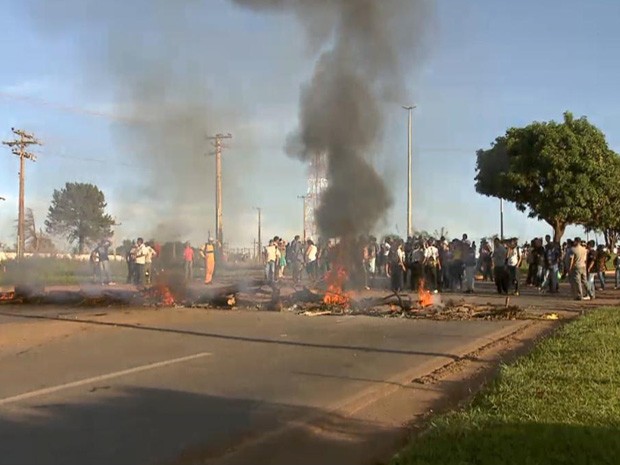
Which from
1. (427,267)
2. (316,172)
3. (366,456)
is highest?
(316,172)

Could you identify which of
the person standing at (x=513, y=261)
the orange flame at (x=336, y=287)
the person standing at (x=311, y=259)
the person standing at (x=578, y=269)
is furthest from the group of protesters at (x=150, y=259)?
the person standing at (x=578, y=269)

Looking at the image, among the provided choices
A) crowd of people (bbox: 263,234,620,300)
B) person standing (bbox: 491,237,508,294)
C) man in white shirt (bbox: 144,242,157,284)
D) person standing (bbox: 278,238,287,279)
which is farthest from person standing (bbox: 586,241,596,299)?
man in white shirt (bbox: 144,242,157,284)

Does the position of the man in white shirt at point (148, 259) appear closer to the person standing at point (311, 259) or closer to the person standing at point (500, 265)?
the person standing at point (311, 259)

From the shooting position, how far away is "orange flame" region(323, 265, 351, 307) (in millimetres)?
14624

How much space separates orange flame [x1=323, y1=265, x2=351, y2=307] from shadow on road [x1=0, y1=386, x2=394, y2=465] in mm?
8423

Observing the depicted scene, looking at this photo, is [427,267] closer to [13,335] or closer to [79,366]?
[13,335]

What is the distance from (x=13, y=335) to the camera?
10.7m

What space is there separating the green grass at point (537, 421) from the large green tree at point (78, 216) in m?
21.2

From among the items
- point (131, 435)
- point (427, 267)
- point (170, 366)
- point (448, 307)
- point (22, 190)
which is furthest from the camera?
point (22, 190)

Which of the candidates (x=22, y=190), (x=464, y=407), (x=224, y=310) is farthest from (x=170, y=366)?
Result: (x=22, y=190)

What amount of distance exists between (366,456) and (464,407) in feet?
Answer: 4.28

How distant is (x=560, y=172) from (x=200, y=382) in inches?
977

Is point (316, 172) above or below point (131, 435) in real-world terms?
above

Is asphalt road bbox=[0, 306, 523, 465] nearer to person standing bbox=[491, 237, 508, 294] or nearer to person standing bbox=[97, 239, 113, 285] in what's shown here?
person standing bbox=[491, 237, 508, 294]
